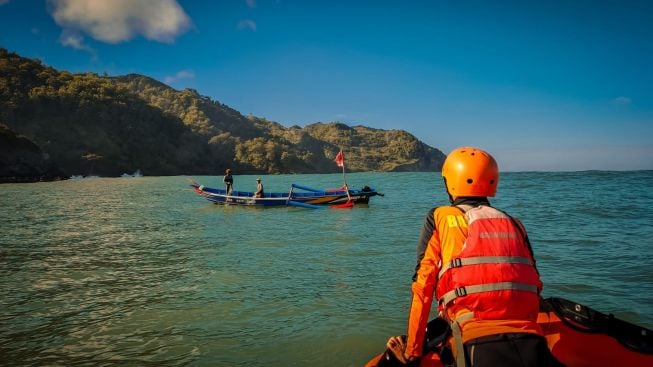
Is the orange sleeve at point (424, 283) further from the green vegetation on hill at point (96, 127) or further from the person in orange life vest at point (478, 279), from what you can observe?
the green vegetation on hill at point (96, 127)

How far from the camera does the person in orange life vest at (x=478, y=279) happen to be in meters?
2.49

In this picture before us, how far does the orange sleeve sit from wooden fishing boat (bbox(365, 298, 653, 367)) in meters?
0.40

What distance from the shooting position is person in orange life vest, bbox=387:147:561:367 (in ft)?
8.17

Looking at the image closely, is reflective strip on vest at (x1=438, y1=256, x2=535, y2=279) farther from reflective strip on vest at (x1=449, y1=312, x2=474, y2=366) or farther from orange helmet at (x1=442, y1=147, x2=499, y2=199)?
orange helmet at (x1=442, y1=147, x2=499, y2=199)

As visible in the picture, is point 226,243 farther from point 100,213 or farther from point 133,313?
point 100,213

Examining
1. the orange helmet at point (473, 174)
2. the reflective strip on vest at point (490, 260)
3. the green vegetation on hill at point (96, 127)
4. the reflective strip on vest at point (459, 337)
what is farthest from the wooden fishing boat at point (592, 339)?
the green vegetation on hill at point (96, 127)

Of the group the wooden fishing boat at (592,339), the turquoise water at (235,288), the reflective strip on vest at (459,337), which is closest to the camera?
the reflective strip on vest at (459,337)

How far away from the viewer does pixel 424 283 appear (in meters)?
3.02

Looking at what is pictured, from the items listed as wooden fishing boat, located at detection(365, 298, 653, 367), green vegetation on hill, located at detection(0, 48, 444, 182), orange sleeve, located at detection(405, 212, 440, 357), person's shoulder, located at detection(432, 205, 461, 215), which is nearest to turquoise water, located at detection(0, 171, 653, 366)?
wooden fishing boat, located at detection(365, 298, 653, 367)

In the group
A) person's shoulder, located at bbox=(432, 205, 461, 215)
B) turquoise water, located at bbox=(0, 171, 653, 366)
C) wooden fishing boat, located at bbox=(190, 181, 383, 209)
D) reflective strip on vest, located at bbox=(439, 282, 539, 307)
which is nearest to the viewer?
reflective strip on vest, located at bbox=(439, 282, 539, 307)

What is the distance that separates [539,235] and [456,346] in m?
16.2

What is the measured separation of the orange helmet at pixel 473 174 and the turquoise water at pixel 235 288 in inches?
150

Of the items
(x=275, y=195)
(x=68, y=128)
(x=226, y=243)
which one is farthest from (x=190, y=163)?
(x=226, y=243)

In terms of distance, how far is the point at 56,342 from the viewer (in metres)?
6.56
